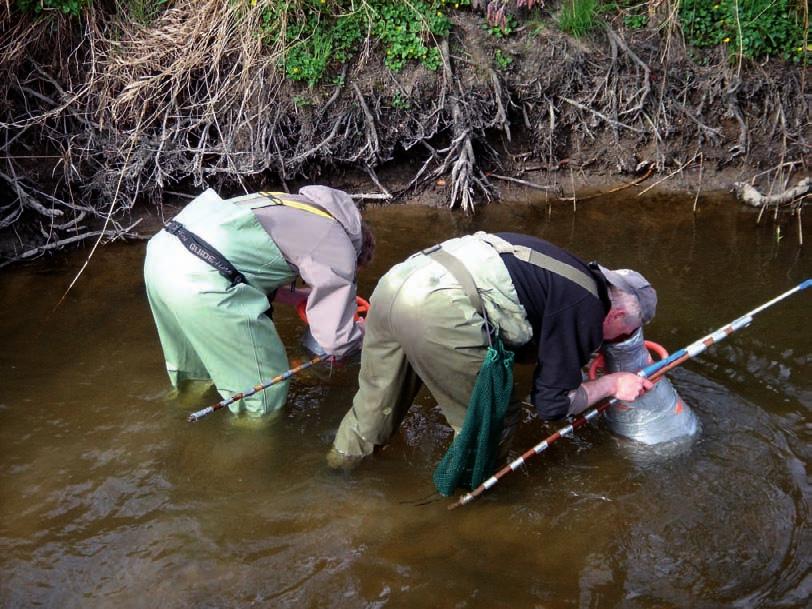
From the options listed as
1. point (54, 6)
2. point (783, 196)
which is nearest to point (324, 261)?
point (54, 6)

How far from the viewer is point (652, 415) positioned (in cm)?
426

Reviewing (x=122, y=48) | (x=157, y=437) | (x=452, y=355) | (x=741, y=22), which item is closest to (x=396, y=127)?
(x=122, y=48)

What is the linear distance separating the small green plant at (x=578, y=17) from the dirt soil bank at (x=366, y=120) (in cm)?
10

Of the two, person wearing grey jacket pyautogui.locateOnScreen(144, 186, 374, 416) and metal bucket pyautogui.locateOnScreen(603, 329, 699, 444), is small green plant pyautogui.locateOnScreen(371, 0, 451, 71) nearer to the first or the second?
person wearing grey jacket pyautogui.locateOnScreen(144, 186, 374, 416)

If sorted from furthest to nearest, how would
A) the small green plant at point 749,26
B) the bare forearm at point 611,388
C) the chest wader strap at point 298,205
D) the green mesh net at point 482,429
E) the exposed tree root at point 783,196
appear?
the small green plant at point 749,26 → the exposed tree root at point 783,196 → the chest wader strap at point 298,205 → the bare forearm at point 611,388 → the green mesh net at point 482,429

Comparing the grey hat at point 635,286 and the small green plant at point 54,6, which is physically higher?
the small green plant at point 54,6

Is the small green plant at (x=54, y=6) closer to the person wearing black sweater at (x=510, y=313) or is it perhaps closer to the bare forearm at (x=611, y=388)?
the person wearing black sweater at (x=510, y=313)

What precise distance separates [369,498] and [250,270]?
1.29 m

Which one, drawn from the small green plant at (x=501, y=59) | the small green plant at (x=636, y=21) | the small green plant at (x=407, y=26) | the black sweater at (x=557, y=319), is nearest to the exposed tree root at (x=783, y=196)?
the small green plant at (x=636, y=21)

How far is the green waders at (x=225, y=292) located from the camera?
4078 millimetres

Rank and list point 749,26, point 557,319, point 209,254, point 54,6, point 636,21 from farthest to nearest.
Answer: point 636,21 → point 749,26 → point 54,6 → point 209,254 → point 557,319

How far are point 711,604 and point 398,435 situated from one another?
A: 5.94 ft

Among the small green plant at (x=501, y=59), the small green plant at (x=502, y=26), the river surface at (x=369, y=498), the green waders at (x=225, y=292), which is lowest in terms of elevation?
the river surface at (x=369, y=498)

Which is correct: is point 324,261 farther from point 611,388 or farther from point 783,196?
point 783,196
